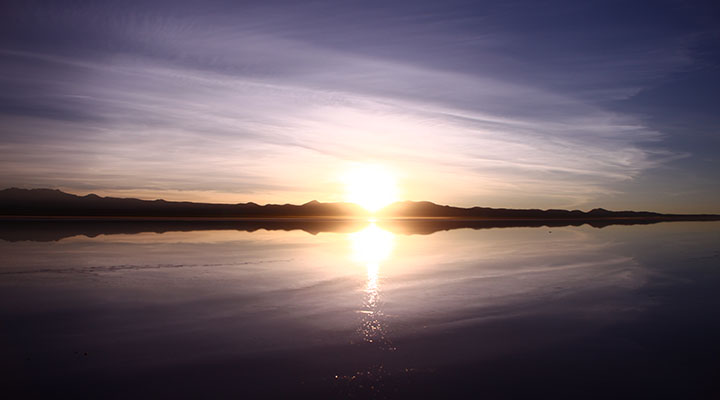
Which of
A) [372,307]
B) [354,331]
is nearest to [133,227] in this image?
[372,307]

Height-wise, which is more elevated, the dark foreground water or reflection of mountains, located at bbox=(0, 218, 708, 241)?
reflection of mountains, located at bbox=(0, 218, 708, 241)

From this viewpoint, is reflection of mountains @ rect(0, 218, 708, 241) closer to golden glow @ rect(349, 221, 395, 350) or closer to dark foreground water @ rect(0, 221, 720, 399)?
dark foreground water @ rect(0, 221, 720, 399)

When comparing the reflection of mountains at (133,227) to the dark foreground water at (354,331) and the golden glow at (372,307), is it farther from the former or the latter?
the golden glow at (372,307)

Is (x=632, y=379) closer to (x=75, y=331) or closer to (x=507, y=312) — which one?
(x=507, y=312)

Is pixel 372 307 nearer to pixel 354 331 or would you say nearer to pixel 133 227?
pixel 354 331

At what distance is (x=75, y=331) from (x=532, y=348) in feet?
27.8

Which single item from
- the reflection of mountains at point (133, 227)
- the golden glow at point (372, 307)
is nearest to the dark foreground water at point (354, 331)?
the golden glow at point (372, 307)

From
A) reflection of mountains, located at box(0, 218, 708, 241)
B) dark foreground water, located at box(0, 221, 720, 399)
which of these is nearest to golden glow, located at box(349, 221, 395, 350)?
dark foreground water, located at box(0, 221, 720, 399)

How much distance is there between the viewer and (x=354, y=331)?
8.45m

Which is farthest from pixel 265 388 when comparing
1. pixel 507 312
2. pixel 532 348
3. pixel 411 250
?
pixel 411 250

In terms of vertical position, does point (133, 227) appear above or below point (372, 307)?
above

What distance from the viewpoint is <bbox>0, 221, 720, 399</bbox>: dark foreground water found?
610 centimetres

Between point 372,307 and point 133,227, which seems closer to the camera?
point 372,307

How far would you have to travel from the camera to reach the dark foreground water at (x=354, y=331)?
6098 mm
